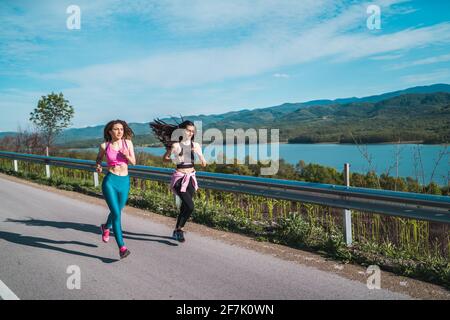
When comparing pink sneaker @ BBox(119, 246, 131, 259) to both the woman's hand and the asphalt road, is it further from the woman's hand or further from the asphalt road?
the woman's hand

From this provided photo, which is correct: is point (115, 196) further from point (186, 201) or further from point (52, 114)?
point (52, 114)

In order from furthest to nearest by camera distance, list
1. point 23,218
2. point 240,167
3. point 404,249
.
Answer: point 240,167
point 23,218
point 404,249

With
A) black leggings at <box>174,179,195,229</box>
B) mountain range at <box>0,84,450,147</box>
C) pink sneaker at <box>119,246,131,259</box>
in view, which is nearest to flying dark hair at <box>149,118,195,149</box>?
mountain range at <box>0,84,450,147</box>

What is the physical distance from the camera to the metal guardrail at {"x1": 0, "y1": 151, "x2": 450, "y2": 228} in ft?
15.5

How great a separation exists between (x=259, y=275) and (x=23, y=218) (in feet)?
17.9

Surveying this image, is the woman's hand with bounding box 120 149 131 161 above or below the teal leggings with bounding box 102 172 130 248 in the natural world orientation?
above

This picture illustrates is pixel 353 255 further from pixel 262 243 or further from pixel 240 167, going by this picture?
pixel 240 167

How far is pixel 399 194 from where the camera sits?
16.5ft

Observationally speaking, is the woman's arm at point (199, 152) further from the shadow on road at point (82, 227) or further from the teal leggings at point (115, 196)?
the shadow on road at point (82, 227)

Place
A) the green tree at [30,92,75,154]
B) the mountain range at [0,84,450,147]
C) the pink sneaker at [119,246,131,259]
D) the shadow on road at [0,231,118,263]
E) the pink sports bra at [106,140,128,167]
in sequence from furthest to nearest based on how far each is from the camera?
the green tree at [30,92,75,154], the mountain range at [0,84,450,147], the shadow on road at [0,231,118,263], the pink sports bra at [106,140,128,167], the pink sneaker at [119,246,131,259]

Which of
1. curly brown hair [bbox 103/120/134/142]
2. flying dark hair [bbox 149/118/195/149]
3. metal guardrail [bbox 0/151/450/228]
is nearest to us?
metal guardrail [bbox 0/151/450/228]

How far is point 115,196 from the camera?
5.39 m

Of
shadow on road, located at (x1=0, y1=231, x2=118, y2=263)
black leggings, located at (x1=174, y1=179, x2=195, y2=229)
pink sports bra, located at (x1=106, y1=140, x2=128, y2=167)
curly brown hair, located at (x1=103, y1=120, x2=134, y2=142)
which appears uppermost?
curly brown hair, located at (x1=103, y1=120, x2=134, y2=142)
